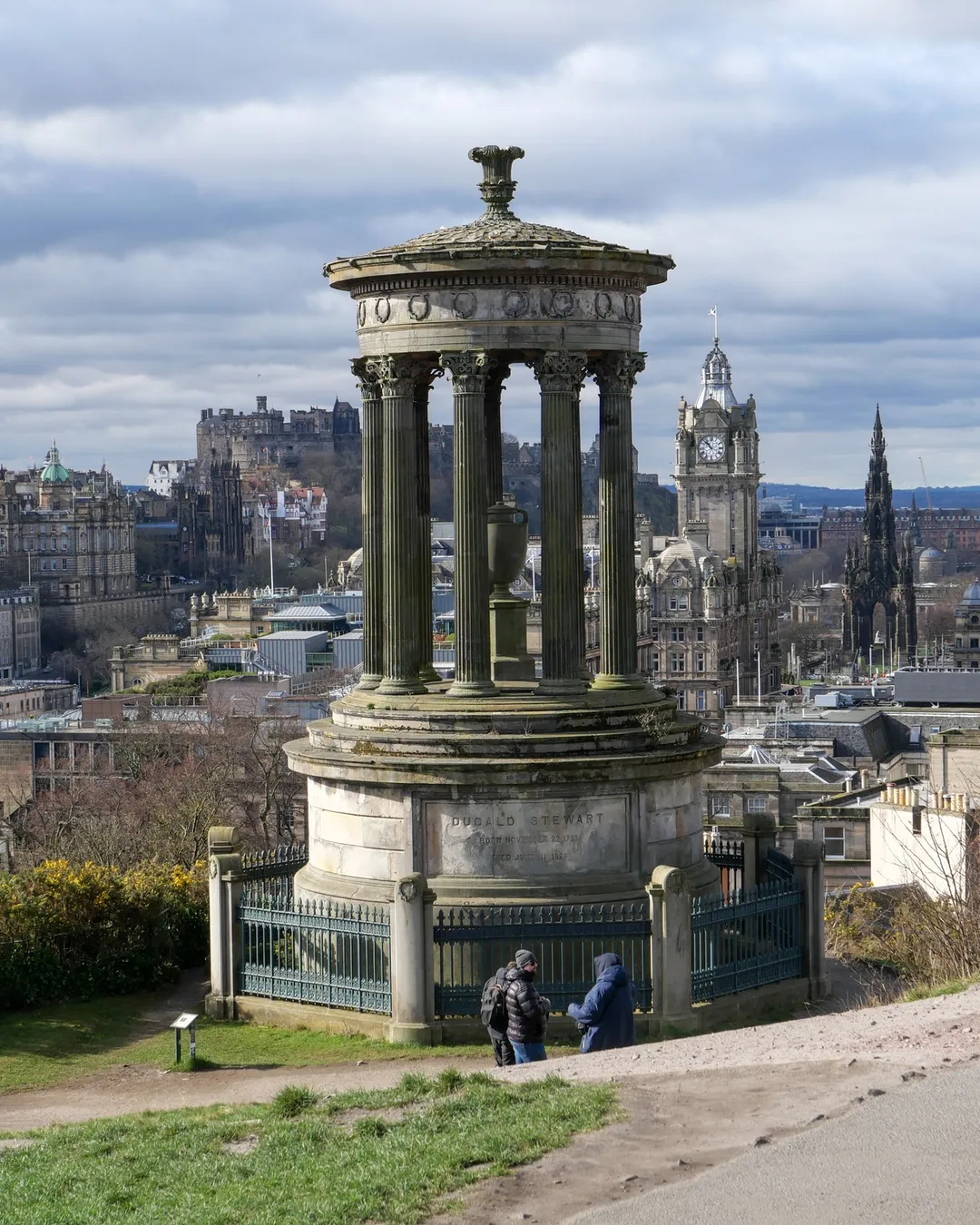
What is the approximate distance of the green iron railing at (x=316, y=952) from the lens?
21734mm

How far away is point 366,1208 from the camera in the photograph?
13.8m

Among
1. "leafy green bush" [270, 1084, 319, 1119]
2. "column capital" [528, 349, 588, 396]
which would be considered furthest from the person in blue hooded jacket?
"column capital" [528, 349, 588, 396]

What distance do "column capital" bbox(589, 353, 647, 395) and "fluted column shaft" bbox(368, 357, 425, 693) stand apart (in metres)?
1.92

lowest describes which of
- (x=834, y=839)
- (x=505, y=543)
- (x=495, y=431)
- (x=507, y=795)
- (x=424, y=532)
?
(x=834, y=839)

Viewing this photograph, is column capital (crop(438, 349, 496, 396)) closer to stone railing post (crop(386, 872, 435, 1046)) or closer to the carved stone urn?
the carved stone urn

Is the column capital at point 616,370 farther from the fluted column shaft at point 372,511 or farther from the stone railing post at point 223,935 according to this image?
the stone railing post at point 223,935

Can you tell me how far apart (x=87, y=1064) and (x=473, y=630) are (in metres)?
5.72

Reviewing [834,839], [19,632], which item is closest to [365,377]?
[834,839]

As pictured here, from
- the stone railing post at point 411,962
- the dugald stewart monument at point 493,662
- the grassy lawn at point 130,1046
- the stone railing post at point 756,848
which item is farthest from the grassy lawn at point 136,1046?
the stone railing post at point 756,848

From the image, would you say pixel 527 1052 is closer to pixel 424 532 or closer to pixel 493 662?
pixel 493 662

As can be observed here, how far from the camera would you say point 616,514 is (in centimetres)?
2359

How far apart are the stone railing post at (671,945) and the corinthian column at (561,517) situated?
246 cm

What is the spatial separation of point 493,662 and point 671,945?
13.5 ft

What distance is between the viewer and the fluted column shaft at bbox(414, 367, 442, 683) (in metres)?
23.4
